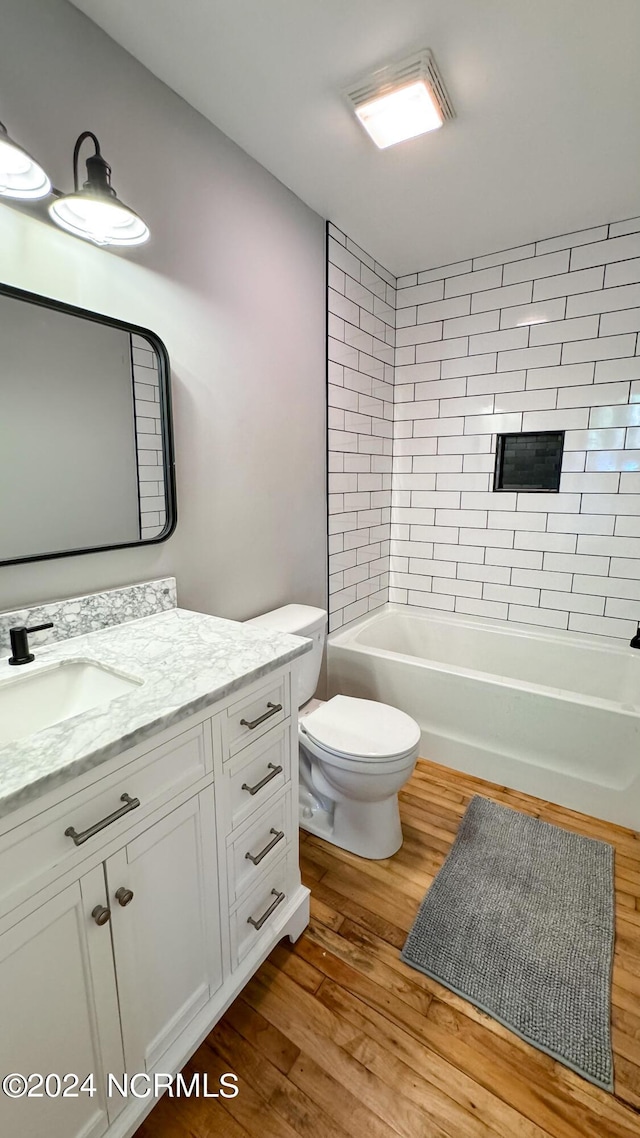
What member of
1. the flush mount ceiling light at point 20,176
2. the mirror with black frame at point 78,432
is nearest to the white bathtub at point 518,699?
the mirror with black frame at point 78,432

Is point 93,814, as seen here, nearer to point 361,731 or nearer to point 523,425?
point 361,731

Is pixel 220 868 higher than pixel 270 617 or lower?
lower

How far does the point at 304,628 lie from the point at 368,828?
76cm

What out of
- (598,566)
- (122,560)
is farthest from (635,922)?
(122,560)

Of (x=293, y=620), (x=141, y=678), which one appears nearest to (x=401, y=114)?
(x=293, y=620)

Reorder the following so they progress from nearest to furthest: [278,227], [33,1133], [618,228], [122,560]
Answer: [33,1133]
[122,560]
[278,227]
[618,228]

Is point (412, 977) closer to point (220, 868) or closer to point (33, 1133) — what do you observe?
point (220, 868)

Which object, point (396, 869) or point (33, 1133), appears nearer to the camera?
point (33, 1133)

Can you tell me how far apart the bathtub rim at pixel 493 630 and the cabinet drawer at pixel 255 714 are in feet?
3.85

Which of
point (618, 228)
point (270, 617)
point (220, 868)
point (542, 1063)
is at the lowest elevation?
point (542, 1063)

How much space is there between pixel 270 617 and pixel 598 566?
67.9 inches

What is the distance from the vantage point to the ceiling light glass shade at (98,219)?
102 cm

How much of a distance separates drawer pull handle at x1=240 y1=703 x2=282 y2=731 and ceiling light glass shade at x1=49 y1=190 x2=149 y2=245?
1.21 m

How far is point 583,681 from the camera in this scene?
2.36m
